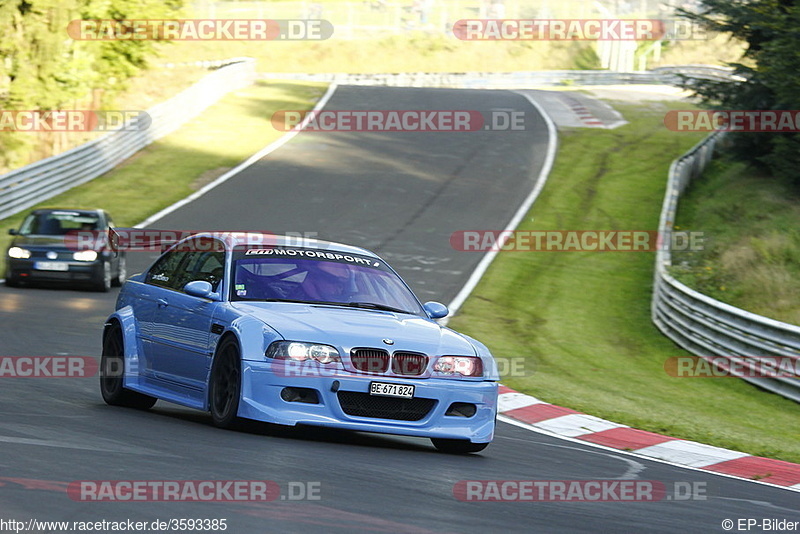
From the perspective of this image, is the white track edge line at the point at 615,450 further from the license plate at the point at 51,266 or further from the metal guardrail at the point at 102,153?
the metal guardrail at the point at 102,153

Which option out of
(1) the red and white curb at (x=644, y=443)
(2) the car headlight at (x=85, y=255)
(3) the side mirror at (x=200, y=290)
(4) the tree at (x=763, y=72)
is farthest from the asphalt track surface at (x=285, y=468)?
(4) the tree at (x=763, y=72)

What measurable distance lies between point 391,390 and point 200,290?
1.62 meters

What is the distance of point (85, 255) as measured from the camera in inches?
816

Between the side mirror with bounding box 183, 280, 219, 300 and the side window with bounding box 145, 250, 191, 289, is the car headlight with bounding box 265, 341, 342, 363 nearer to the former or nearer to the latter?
the side mirror with bounding box 183, 280, 219, 300

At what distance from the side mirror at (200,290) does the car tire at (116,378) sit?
1185 mm

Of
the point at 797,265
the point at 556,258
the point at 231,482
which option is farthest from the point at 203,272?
the point at 556,258

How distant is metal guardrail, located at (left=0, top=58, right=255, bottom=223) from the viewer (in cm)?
2872

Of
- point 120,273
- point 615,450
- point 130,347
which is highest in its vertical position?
point 130,347

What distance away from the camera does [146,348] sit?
9.92m

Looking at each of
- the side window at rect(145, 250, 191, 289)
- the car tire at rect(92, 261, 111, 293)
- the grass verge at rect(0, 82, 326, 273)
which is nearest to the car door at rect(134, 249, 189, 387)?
the side window at rect(145, 250, 191, 289)

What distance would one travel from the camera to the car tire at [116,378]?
10.1 metres

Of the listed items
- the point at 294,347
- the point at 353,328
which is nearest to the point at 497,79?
the point at 353,328

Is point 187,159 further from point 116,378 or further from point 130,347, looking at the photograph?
point 130,347

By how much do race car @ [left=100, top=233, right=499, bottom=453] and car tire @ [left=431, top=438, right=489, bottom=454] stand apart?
0.03 ft
